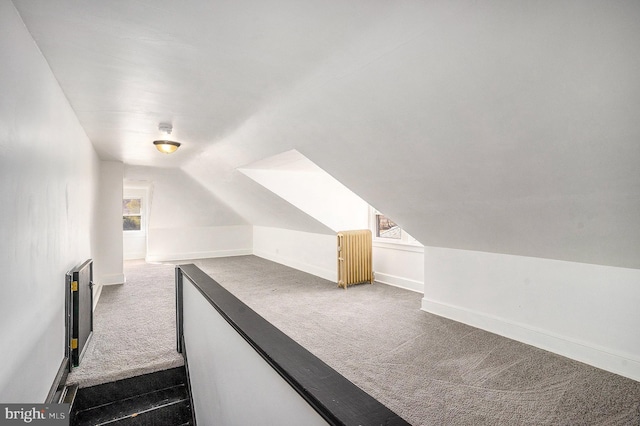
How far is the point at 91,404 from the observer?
271 centimetres

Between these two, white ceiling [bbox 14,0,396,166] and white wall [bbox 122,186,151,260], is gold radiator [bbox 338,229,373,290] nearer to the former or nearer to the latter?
white ceiling [bbox 14,0,396,166]

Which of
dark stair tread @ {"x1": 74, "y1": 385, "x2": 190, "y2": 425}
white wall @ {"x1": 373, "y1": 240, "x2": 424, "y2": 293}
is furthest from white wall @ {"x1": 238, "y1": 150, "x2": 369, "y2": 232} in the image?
dark stair tread @ {"x1": 74, "y1": 385, "x2": 190, "y2": 425}

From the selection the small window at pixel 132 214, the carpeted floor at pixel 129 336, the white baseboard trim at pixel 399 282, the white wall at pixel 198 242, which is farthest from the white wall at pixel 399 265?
the small window at pixel 132 214

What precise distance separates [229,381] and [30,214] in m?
1.41

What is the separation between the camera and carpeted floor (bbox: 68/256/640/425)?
7.57 ft

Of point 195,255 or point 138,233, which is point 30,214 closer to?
point 195,255

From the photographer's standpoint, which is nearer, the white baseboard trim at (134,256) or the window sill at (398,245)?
the window sill at (398,245)

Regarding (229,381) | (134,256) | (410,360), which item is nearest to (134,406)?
(229,381)

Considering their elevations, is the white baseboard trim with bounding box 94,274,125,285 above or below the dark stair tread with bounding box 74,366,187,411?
above

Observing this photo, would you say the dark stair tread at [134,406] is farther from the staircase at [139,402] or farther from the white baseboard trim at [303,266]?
the white baseboard trim at [303,266]

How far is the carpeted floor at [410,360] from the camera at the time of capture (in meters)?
2.31

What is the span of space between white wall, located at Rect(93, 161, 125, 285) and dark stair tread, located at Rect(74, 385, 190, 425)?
11.4 ft

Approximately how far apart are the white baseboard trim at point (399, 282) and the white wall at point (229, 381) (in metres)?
3.52

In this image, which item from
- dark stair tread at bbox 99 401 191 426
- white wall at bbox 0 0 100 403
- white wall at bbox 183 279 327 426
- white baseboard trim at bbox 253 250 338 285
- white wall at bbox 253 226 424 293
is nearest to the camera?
white wall at bbox 183 279 327 426
